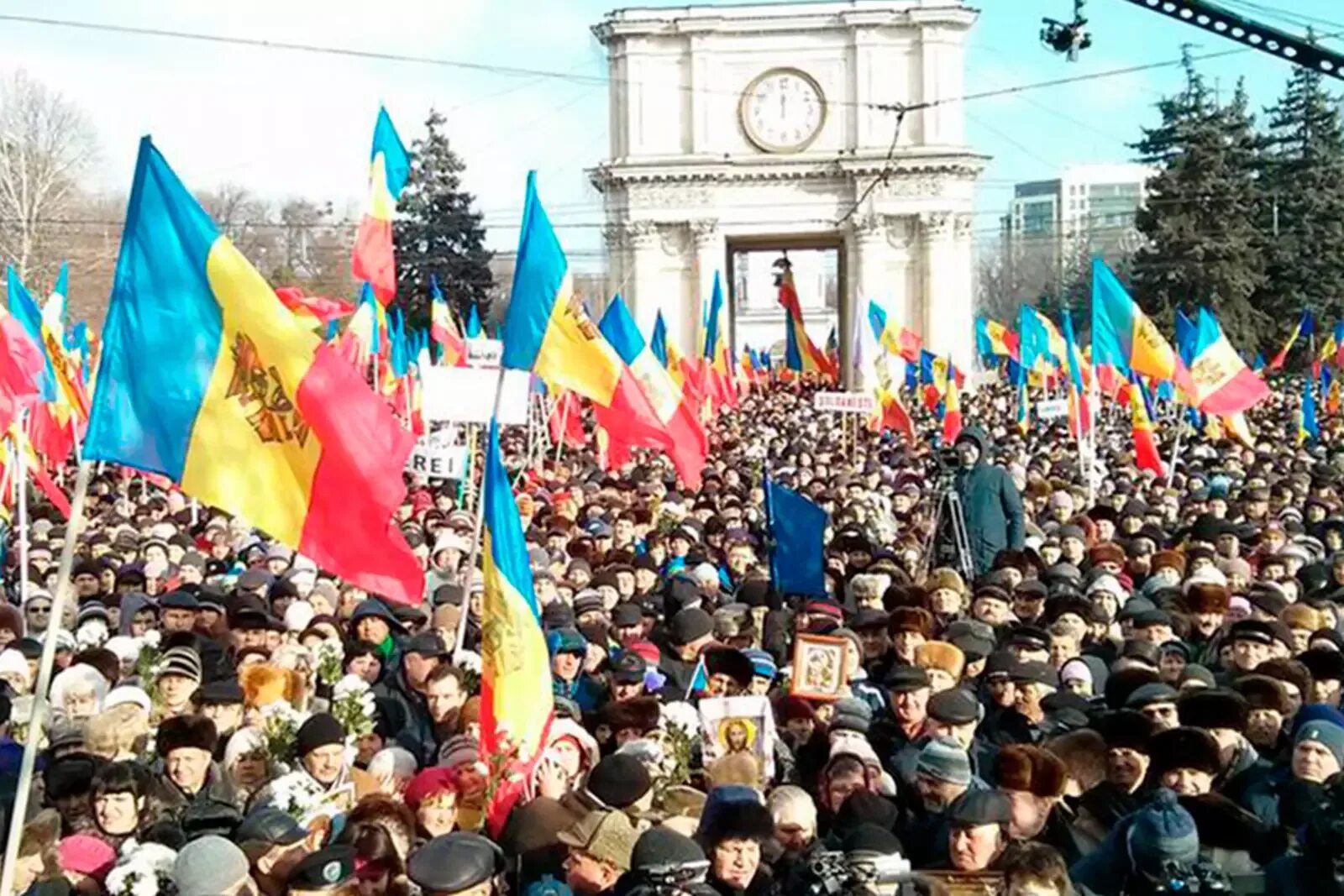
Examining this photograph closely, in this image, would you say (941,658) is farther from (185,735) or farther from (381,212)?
(381,212)

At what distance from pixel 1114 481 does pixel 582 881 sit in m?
16.5

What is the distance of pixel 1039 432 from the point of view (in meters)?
33.3

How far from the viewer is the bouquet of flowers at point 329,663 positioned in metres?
9.24

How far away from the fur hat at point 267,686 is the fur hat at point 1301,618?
17.0 feet

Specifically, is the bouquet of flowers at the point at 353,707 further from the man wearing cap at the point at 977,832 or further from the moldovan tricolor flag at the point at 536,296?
the man wearing cap at the point at 977,832

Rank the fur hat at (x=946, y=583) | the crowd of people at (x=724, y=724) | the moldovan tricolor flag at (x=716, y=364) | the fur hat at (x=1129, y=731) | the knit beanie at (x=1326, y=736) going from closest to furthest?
the crowd of people at (x=724, y=724)
the knit beanie at (x=1326, y=736)
the fur hat at (x=1129, y=731)
the fur hat at (x=946, y=583)
the moldovan tricolor flag at (x=716, y=364)

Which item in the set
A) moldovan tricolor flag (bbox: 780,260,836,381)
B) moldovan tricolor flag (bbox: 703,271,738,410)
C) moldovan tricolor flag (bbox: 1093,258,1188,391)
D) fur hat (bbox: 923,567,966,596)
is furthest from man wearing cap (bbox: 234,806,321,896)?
moldovan tricolor flag (bbox: 780,260,836,381)

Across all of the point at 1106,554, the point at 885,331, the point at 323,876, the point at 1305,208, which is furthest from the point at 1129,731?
the point at 1305,208

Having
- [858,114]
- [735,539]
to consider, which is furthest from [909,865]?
[858,114]

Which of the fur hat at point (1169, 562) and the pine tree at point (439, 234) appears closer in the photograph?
the fur hat at point (1169, 562)

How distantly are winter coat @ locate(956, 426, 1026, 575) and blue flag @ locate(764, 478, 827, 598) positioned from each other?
8.27 feet

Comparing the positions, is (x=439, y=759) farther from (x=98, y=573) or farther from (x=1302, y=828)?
(x=98, y=573)

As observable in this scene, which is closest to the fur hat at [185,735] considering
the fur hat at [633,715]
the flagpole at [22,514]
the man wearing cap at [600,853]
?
the fur hat at [633,715]

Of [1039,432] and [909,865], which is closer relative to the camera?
[909,865]
